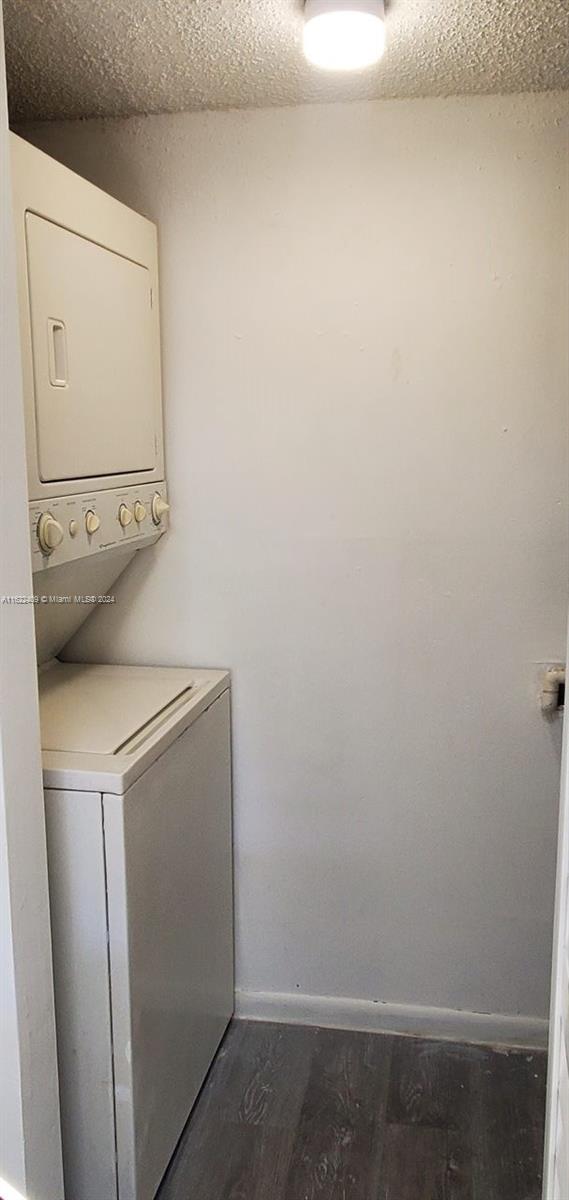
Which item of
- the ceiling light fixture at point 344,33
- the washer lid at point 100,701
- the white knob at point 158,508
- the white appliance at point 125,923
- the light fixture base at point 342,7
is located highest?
the light fixture base at point 342,7

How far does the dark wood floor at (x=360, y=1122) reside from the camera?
1.91m

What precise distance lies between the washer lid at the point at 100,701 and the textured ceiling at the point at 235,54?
128cm

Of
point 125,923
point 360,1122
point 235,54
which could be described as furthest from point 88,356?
point 360,1122

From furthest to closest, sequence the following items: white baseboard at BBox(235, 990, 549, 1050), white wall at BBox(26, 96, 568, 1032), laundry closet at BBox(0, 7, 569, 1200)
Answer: white baseboard at BBox(235, 990, 549, 1050) → white wall at BBox(26, 96, 568, 1032) → laundry closet at BBox(0, 7, 569, 1200)

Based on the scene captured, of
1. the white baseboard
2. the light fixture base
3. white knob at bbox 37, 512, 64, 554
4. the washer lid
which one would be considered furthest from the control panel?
the white baseboard

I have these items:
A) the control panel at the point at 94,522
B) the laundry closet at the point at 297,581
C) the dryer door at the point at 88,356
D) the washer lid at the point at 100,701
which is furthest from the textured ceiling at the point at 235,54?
the washer lid at the point at 100,701

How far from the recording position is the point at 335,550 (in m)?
2.24

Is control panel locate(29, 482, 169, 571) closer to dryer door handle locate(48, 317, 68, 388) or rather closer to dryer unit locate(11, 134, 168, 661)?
dryer unit locate(11, 134, 168, 661)

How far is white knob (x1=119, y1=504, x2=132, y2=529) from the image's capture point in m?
1.96

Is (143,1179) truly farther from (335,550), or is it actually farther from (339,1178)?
(335,550)

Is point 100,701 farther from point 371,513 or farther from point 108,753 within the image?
point 371,513

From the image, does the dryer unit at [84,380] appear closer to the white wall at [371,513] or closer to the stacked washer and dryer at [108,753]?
the stacked washer and dryer at [108,753]

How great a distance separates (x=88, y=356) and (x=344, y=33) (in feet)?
2.40

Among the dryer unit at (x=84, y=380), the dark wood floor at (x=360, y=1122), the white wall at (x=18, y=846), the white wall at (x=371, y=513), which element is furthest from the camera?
the white wall at (x=371, y=513)
